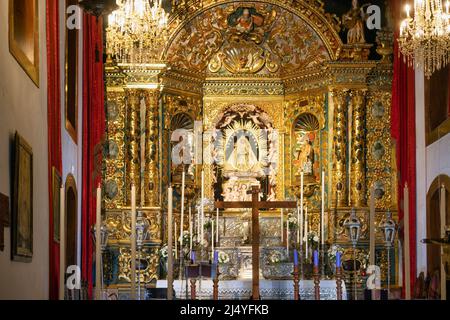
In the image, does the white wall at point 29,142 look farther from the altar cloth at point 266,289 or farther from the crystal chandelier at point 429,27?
the crystal chandelier at point 429,27

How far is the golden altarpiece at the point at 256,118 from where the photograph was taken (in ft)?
76.9

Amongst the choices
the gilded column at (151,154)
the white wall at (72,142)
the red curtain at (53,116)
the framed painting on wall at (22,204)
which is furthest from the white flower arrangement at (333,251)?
the framed painting on wall at (22,204)

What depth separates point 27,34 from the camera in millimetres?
13352

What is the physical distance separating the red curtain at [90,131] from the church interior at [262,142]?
39 millimetres

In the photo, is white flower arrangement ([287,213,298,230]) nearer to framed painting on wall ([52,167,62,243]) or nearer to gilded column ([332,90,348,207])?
gilded column ([332,90,348,207])

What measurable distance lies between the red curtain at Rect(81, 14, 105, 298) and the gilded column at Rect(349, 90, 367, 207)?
18.9 ft

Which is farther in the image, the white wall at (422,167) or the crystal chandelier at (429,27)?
the white wall at (422,167)

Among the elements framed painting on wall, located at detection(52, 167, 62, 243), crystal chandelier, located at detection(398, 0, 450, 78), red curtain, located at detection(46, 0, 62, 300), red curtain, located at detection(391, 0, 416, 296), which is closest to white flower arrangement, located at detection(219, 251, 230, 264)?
red curtain, located at detection(391, 0, 416, 296)

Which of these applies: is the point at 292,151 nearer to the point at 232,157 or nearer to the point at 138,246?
the point at 232,157

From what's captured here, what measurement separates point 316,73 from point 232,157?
8.97ft

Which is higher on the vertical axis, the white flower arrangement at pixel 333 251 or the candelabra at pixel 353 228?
the candelabra at pixel 353 228

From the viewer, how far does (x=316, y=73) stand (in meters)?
24.1

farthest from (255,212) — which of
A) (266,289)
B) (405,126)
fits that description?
(405,126)
